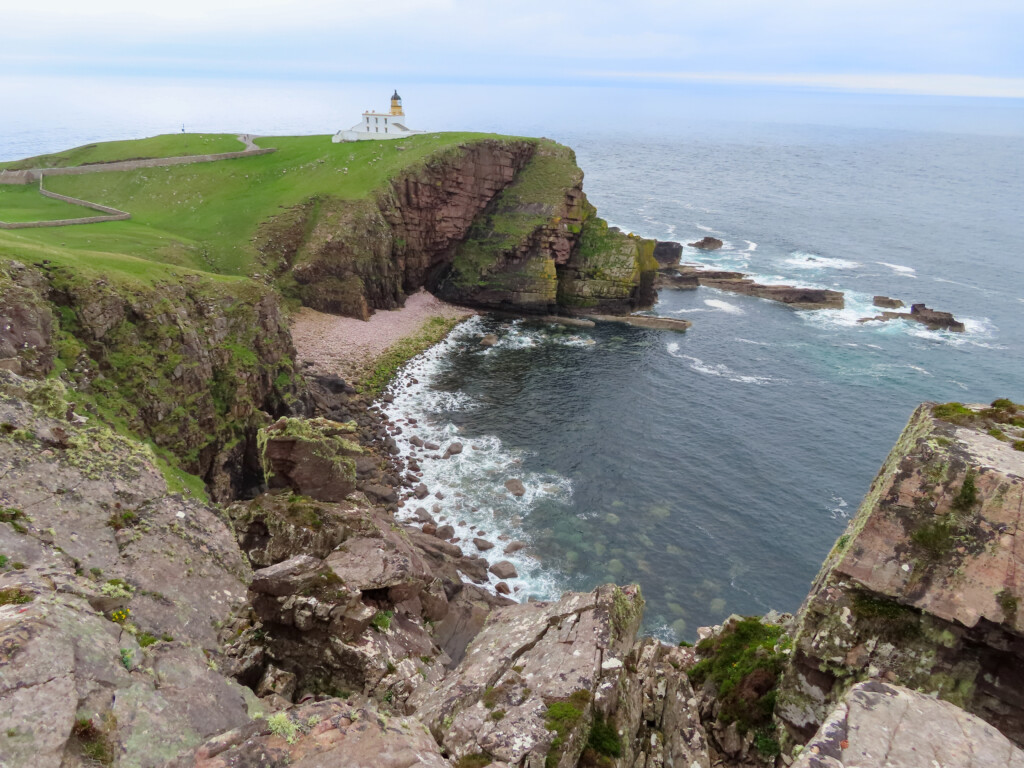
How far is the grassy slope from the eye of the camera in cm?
5950

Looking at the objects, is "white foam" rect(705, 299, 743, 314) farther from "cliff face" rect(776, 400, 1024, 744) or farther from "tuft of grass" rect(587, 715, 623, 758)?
"tuft of grass" rect(587, 715, 623, 758)

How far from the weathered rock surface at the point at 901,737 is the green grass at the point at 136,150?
319ft

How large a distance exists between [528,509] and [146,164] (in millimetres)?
73579

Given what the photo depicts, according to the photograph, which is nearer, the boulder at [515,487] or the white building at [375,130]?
the boulder at [515,487]

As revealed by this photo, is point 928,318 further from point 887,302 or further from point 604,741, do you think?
point 604,741

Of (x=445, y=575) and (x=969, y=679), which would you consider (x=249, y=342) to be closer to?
(x=445, y=575)

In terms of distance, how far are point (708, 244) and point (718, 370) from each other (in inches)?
2115

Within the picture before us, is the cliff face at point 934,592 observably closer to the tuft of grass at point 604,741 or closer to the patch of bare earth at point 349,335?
the tuft of grass at point 604,741

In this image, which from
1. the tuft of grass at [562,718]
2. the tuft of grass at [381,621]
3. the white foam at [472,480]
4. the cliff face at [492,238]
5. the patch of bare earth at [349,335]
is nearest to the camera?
the tuft of grass at [562,718]

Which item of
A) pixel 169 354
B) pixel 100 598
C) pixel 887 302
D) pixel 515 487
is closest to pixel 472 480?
pixel 515 487

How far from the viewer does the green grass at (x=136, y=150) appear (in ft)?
258

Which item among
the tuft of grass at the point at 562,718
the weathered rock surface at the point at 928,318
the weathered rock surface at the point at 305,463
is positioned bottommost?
the weathered rock surface at the point at 928,318

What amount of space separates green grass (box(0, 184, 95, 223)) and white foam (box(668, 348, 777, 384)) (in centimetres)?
7050

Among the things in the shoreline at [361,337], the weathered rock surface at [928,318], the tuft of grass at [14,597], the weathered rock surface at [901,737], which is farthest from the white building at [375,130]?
the weathered rock surface at [901,737]
